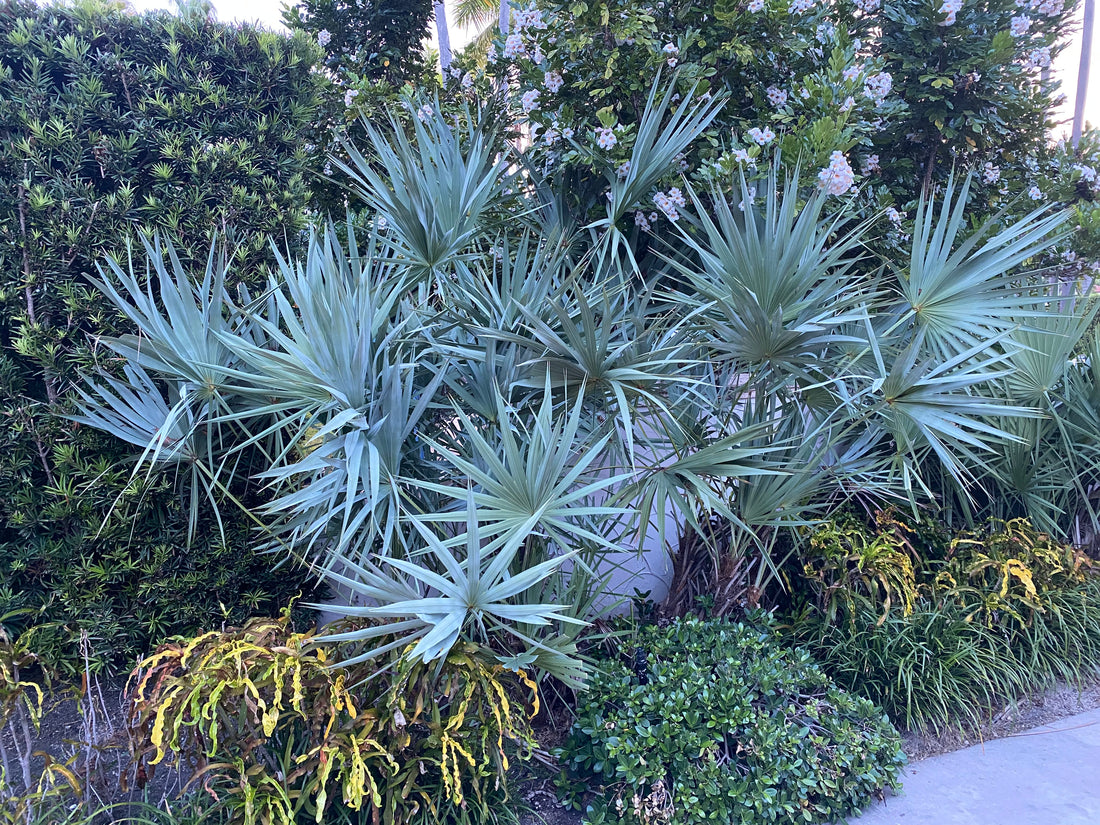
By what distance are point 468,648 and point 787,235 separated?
6.73ft

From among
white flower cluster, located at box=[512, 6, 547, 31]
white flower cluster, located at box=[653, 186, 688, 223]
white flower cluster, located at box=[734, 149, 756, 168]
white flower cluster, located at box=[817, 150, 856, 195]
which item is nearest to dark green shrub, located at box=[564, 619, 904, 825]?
white flower cluster, located at box=[653, 186, 688, 223]

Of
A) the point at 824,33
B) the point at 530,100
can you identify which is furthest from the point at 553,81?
the point at 824,33

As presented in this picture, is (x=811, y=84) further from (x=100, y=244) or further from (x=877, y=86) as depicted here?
(x=100, y=244)

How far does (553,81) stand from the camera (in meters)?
3.80

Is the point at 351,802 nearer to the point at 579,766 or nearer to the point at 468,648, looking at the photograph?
the point at 468,648

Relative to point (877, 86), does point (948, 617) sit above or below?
below

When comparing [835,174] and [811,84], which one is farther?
[811,84]

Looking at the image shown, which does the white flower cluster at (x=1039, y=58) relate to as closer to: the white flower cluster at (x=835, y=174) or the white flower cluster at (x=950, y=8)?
the white flower cluster at (x=950, y=8)

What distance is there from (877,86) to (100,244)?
400 centimetres

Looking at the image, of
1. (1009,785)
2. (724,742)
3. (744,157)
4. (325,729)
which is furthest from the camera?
(744,157)

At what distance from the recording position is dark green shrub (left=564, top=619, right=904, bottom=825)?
8.55 ft

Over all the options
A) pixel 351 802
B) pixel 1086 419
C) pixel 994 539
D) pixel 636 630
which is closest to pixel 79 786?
pixel 351 802

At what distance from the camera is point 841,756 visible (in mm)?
2756

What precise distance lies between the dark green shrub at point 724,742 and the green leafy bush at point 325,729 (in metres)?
0.40
